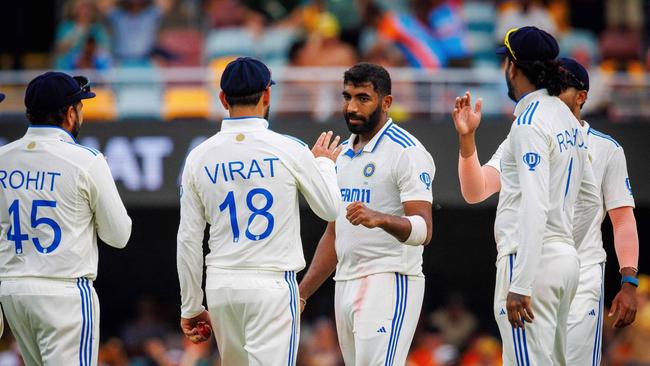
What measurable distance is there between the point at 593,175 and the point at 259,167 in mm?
2160

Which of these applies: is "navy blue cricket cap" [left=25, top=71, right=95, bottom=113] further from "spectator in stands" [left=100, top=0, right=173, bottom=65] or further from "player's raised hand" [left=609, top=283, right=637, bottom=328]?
"spectator in stands" [left=100, top=0, right=173, bottom=65]

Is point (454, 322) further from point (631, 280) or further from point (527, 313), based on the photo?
point (527, 313)

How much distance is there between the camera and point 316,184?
7031mm

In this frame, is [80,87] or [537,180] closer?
[537,180]

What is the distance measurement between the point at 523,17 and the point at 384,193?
900cm

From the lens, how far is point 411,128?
1427 cm

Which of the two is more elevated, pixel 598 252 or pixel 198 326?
pixel 598 252

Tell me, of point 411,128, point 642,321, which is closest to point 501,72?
point 411,128

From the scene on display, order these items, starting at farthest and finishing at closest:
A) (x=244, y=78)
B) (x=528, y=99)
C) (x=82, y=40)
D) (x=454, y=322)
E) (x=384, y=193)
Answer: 1. (x=454, y=322)
2. (x=82, y=40)
3. (x=384, y=193)
4. (x=528, y=99)
5. (x=244, y=78)

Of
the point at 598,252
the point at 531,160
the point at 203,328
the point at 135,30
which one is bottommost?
the point at 203,328

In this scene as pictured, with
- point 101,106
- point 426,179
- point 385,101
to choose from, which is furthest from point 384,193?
point 101,106

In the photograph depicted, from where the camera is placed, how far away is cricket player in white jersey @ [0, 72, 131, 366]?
707 centimetres

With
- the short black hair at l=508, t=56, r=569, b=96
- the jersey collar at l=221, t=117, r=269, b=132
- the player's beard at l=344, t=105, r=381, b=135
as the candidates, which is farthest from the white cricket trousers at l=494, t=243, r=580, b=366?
the jersey collar at l=221, t=117, r=269, b=132

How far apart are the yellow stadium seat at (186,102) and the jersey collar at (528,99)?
7830 mm
